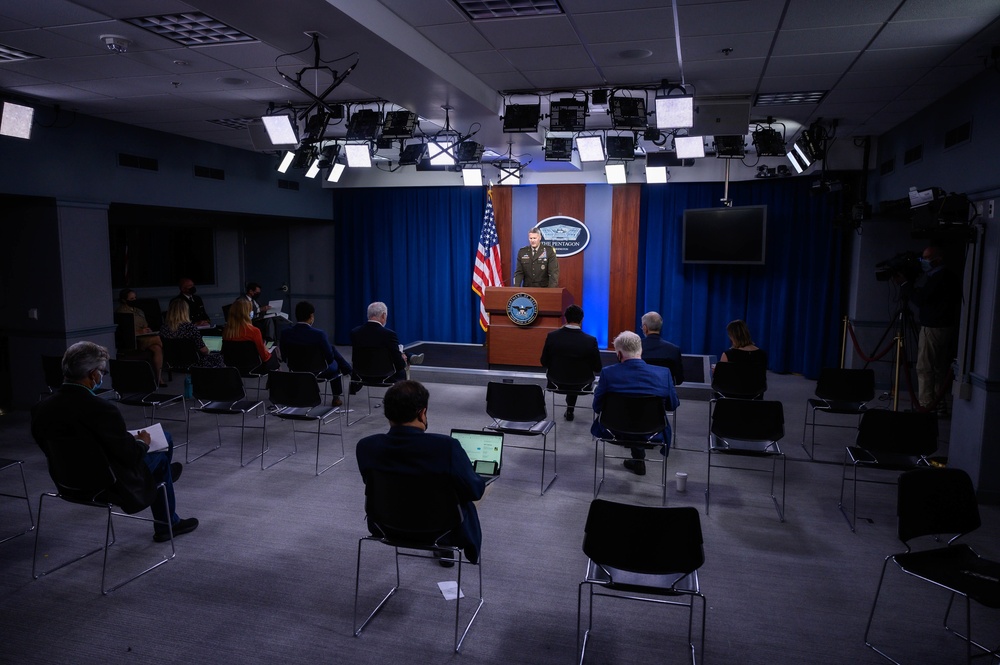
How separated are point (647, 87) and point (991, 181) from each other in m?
2.94

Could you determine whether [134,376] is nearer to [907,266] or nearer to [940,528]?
[940,528]

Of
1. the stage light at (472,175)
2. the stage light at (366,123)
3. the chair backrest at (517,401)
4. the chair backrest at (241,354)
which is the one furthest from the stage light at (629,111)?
the chair backrest at (241,354)

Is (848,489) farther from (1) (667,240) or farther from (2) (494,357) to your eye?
(1) (667,240)

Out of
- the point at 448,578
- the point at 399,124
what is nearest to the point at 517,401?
the point at 448,578

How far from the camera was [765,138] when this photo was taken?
7.06 m

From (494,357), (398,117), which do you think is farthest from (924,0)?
(494,357)

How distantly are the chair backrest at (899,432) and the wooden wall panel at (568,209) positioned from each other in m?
7.21

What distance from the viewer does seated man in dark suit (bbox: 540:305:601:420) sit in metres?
6.02

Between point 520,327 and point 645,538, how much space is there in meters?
6.11

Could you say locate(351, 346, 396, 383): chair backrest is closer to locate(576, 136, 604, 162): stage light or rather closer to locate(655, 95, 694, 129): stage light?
locate(576, 136, 604, 162): stage light

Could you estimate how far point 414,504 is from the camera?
286 cm

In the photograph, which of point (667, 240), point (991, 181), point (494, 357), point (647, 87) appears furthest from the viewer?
point (667, 240)

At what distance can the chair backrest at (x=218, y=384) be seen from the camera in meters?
5.47

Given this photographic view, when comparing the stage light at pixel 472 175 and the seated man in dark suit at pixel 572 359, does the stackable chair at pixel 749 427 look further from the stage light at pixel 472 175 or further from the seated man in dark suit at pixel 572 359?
the stage light at pixel 472 175
